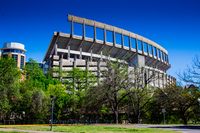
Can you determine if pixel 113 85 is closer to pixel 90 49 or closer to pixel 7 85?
pixel 7 85

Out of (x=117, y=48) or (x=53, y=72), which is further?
(x=117, y=48)

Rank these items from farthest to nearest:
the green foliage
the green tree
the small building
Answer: the small building, the green tree, the green foliage

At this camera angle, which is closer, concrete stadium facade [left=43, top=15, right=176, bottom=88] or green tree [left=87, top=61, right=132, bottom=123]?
green tree [left=87, top=61, right=132, bottom=123]

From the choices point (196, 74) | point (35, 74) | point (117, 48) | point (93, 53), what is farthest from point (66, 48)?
point (196, 74)

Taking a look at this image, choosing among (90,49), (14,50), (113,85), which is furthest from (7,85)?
(14,50)

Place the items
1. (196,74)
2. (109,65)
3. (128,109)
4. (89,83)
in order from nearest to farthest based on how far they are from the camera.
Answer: (196,74)
(109,65)
(128,109)
(89,83)

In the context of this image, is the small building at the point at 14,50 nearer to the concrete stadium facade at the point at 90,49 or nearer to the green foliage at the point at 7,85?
the concrete stadium facade at the point at 90,49

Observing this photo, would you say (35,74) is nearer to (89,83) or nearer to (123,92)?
(89,83)

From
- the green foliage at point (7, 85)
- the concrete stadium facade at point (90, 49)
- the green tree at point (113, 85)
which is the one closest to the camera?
the green foliage at point (7, 85)

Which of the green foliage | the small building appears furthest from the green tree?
the small building

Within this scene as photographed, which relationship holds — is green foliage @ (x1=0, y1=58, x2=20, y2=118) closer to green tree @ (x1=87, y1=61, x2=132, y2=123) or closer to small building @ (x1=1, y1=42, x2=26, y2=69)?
green tree @ (x1=87, y1=61, x2=132, y2=123)

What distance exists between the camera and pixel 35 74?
6706 cm

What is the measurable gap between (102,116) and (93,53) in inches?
1966

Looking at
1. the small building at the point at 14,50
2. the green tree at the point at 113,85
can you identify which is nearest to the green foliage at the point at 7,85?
the green tree at the point at 113,85
